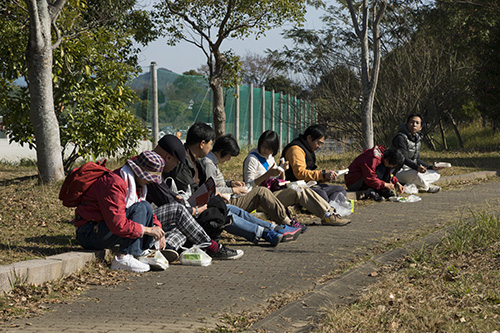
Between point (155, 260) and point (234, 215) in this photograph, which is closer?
point (155, 260)

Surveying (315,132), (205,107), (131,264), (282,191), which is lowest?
(131,264)

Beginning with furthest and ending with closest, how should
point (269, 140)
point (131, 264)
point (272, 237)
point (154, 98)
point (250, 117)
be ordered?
point (250, 117)
point (154, 98)
point (269, 140)
point (272, 237)
point (131, 264)

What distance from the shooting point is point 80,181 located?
20.0ft

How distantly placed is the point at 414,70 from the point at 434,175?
358 inches

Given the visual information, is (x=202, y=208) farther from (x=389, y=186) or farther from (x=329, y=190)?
(x=389, y=186)

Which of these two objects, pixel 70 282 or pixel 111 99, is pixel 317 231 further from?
pixel 111 99

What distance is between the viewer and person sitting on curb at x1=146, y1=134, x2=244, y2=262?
6641 millimetres

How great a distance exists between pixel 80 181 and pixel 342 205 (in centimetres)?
480

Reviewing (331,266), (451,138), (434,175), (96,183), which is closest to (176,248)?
(96,183)

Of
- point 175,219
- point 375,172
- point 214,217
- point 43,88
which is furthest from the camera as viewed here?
point 375,172

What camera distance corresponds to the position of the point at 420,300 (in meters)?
4.86

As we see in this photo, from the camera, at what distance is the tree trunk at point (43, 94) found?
993 cm

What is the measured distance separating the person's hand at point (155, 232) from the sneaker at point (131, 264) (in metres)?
0.27

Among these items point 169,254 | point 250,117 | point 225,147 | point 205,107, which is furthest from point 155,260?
point 250,117
